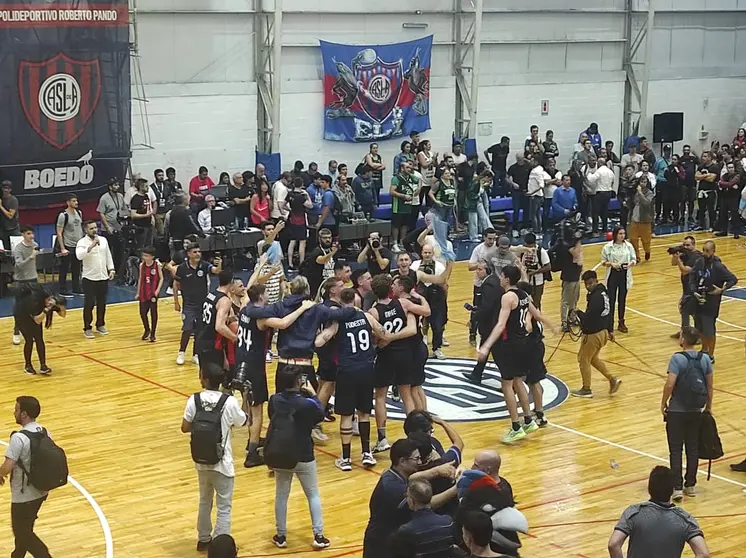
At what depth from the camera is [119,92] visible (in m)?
23.9

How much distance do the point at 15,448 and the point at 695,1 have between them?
1145 inches

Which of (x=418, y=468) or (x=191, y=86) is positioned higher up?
(x=191, y=86)

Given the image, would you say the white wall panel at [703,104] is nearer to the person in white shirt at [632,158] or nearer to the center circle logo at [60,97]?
the person in white shirt at [632,158]

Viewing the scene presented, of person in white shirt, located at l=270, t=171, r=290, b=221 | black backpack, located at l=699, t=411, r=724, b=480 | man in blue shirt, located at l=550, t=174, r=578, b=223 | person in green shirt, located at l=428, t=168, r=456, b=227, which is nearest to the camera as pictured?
black backpack, located at l=699, t=411, r=724, b=480

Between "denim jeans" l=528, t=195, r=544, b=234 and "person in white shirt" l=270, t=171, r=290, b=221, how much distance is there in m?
5.92

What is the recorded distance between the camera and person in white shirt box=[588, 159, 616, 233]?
27.4 m

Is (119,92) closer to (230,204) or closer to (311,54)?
(230,204)

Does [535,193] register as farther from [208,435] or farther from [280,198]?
[208,435]

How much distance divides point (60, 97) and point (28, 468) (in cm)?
1503

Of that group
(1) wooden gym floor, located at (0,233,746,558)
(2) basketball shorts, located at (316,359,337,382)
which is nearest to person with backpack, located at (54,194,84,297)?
(1) wooden gym floor, located at (0,233,746,558)

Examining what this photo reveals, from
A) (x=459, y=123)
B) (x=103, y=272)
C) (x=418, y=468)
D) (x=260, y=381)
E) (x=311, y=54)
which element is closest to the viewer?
(x=418, y=468)

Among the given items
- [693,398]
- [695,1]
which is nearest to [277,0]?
[695,1]

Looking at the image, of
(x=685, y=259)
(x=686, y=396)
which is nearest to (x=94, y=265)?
(x=685, y=259)

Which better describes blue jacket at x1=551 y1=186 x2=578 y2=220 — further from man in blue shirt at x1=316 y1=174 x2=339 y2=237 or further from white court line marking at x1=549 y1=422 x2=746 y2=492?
white court line marking at x1=549 y1=422 x2=746 y2=492
